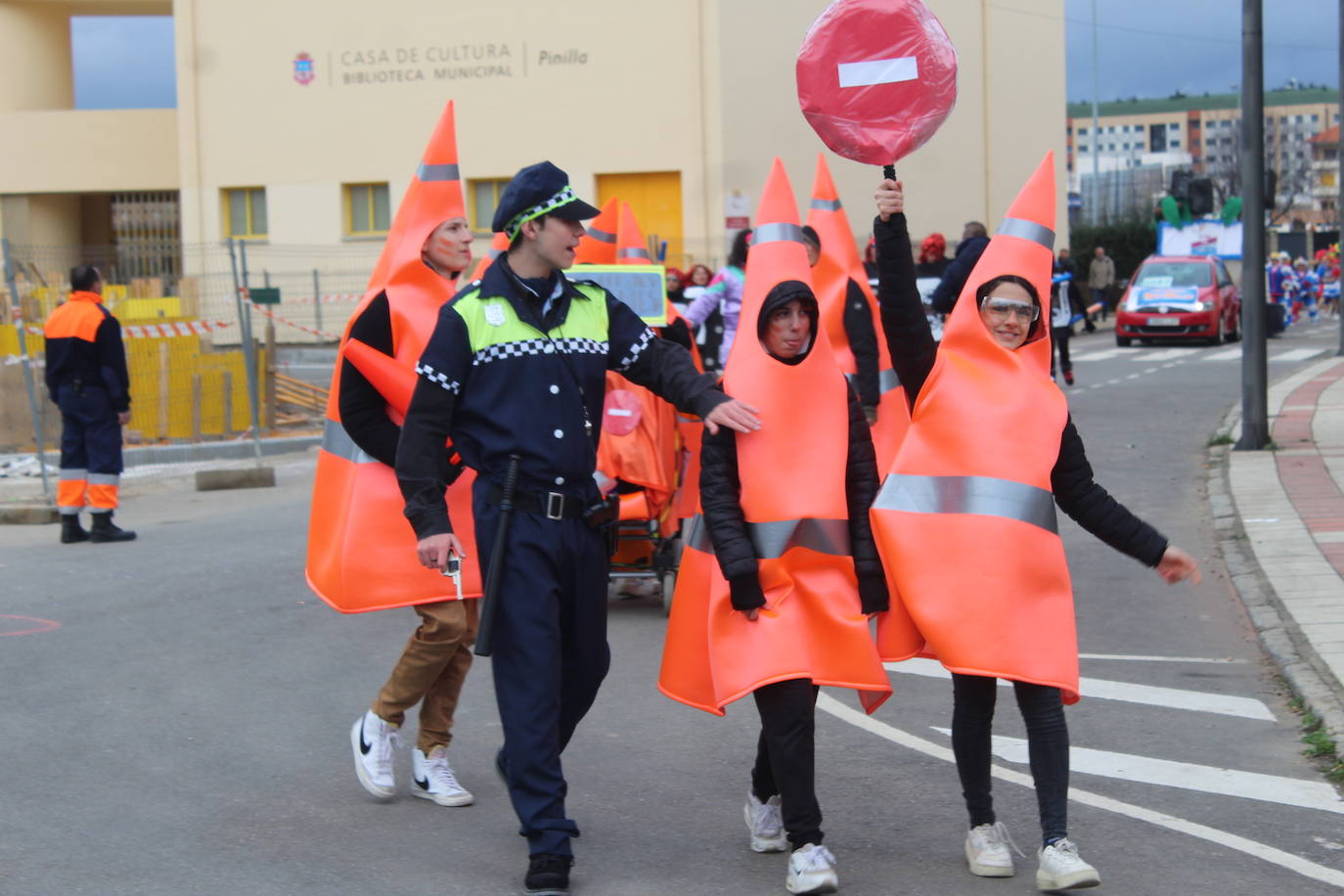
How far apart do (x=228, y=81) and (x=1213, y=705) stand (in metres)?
32.8

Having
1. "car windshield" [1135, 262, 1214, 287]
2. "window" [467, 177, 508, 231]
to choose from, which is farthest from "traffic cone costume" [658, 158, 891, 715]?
"window" [467, 177, 508, 231]

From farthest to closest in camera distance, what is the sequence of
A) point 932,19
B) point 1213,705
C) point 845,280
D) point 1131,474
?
point 1131,474, point 845,280, point 1213,705, point 932,19

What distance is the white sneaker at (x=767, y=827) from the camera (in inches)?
206

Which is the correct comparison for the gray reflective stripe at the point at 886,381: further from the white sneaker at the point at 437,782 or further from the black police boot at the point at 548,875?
the black police boot at the point at 548,875

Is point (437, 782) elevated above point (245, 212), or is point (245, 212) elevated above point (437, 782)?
point (245, 212)

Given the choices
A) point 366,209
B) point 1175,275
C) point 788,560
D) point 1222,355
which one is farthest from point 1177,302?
point 788,560

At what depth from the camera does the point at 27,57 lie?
135ft

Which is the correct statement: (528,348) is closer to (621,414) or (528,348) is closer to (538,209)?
(538,209)

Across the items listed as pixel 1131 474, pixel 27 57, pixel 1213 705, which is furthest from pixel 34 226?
pixel 1213 705

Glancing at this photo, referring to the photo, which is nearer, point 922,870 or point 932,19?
point 922,870

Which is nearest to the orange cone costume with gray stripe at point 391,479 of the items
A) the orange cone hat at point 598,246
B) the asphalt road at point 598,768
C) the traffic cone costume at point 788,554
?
the asphalt road at point 598,768

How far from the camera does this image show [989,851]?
4.93 metres

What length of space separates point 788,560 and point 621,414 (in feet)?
13.2

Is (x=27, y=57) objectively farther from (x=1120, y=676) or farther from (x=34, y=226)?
(x=1120, y=676)
